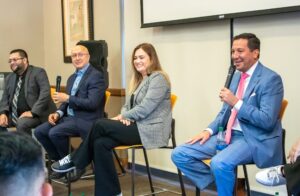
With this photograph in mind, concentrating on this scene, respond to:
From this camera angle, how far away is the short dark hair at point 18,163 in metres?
0.74

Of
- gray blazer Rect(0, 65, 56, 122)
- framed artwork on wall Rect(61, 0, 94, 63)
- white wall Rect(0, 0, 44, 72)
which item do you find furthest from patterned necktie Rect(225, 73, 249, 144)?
white wall Rect(0, 0, 44, 72)

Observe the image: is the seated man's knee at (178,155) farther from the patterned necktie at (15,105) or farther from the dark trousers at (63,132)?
the patterned necktie at (15,105)

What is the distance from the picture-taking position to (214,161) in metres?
2.52

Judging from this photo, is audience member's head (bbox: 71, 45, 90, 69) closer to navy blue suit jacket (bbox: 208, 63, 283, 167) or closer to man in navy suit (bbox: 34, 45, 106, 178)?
man in navy suit (bbox: 34, 45, 106, 178)

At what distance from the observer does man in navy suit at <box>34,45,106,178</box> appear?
352 centimetres

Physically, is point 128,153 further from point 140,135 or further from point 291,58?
point 291,58

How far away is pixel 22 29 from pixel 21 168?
5388 mm

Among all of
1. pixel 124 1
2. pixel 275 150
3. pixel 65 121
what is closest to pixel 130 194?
pixel 65 121

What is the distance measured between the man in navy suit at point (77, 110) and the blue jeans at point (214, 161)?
982 mm

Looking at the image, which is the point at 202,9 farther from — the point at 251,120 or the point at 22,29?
the point at 22,29

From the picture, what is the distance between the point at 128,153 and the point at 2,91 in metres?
1.52

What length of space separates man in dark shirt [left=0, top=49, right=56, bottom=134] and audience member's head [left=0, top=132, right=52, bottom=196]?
3.25 meters

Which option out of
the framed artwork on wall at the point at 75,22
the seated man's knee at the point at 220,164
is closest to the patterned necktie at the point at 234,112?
the seated man's knee at the point at 220,164

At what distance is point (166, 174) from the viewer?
13.0ft
